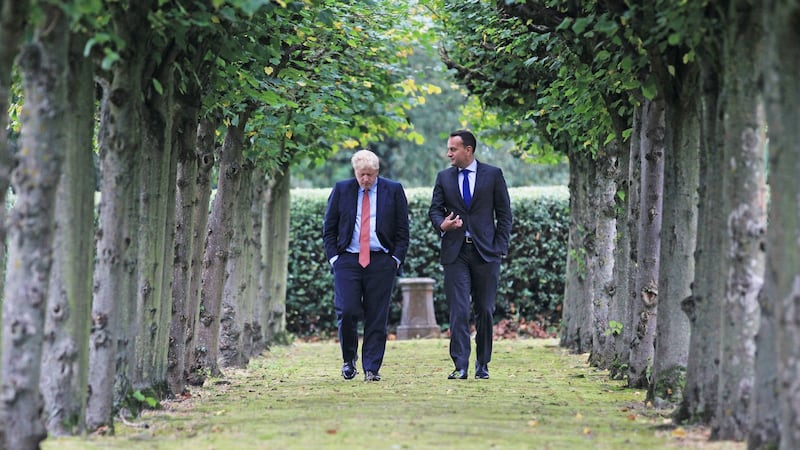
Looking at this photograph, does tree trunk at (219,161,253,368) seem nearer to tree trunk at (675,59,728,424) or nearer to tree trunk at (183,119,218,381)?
tree trunk at (183,119,218,381)

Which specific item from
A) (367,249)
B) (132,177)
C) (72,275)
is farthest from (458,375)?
(72,275)

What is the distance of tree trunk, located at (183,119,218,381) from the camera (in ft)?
40.7

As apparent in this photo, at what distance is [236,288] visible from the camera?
1633cm

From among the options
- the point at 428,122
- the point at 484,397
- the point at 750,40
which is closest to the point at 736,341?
the point at 750,40

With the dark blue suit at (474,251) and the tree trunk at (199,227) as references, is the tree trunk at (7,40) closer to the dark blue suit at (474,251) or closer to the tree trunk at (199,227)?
the tree trunk at (199,227)

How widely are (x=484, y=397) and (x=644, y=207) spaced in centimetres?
256

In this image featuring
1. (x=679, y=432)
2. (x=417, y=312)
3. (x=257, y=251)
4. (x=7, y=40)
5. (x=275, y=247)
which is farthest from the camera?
(x=417, y=312)

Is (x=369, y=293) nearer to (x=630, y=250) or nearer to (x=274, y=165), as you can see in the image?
(x=630, y=250)

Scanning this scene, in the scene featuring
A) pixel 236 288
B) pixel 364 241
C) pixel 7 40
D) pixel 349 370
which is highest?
pixel 7 40

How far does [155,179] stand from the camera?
10266 mm

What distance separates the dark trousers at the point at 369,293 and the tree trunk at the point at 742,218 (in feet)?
17.6

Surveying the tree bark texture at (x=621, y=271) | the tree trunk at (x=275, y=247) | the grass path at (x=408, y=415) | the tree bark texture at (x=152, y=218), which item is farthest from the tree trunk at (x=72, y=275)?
the tree trunk at (x=275, y=247)

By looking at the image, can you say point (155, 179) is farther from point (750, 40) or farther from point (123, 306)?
point (750, 40)

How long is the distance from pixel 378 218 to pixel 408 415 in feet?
12.2
